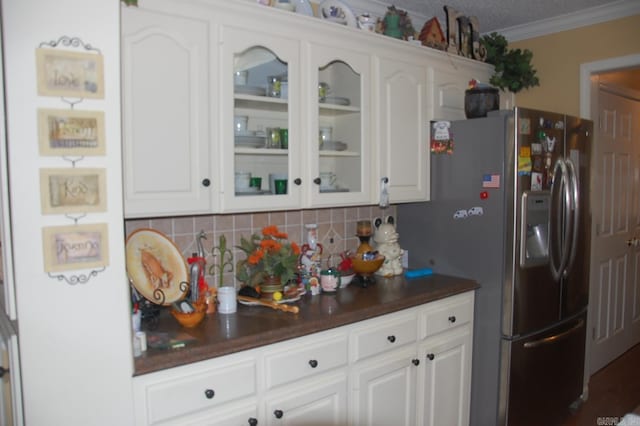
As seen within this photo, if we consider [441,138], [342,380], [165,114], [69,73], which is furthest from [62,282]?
[441,138]

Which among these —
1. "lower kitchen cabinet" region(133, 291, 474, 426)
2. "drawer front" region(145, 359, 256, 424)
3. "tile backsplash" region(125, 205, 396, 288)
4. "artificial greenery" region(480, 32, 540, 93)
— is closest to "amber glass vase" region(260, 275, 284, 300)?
"tile backsplash" region(125, 205, 396, 288)

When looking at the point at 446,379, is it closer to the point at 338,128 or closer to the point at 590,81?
the point at 338,128

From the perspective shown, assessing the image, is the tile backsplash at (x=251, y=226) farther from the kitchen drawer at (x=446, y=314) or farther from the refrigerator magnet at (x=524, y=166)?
the refrigerator magnet at (x=524, y=166)

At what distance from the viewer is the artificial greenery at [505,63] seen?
302cm

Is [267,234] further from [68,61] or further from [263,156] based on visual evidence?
[68,61]

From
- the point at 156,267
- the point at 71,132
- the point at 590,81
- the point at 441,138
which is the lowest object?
the point at 156,267

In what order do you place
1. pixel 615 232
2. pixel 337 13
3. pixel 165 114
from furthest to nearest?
pixel 615 232 < pixel 337 13 < pixel 165 114

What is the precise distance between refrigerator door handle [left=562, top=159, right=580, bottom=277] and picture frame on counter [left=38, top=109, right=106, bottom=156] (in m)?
2.38

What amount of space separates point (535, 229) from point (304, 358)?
4.61ft

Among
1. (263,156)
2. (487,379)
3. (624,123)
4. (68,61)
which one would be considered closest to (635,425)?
(487,379)

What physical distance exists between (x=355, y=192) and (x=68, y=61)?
4.69 ft

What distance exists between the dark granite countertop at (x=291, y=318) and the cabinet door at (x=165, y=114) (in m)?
0.46

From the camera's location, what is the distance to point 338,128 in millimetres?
2340

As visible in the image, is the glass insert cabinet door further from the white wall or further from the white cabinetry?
the white wall
